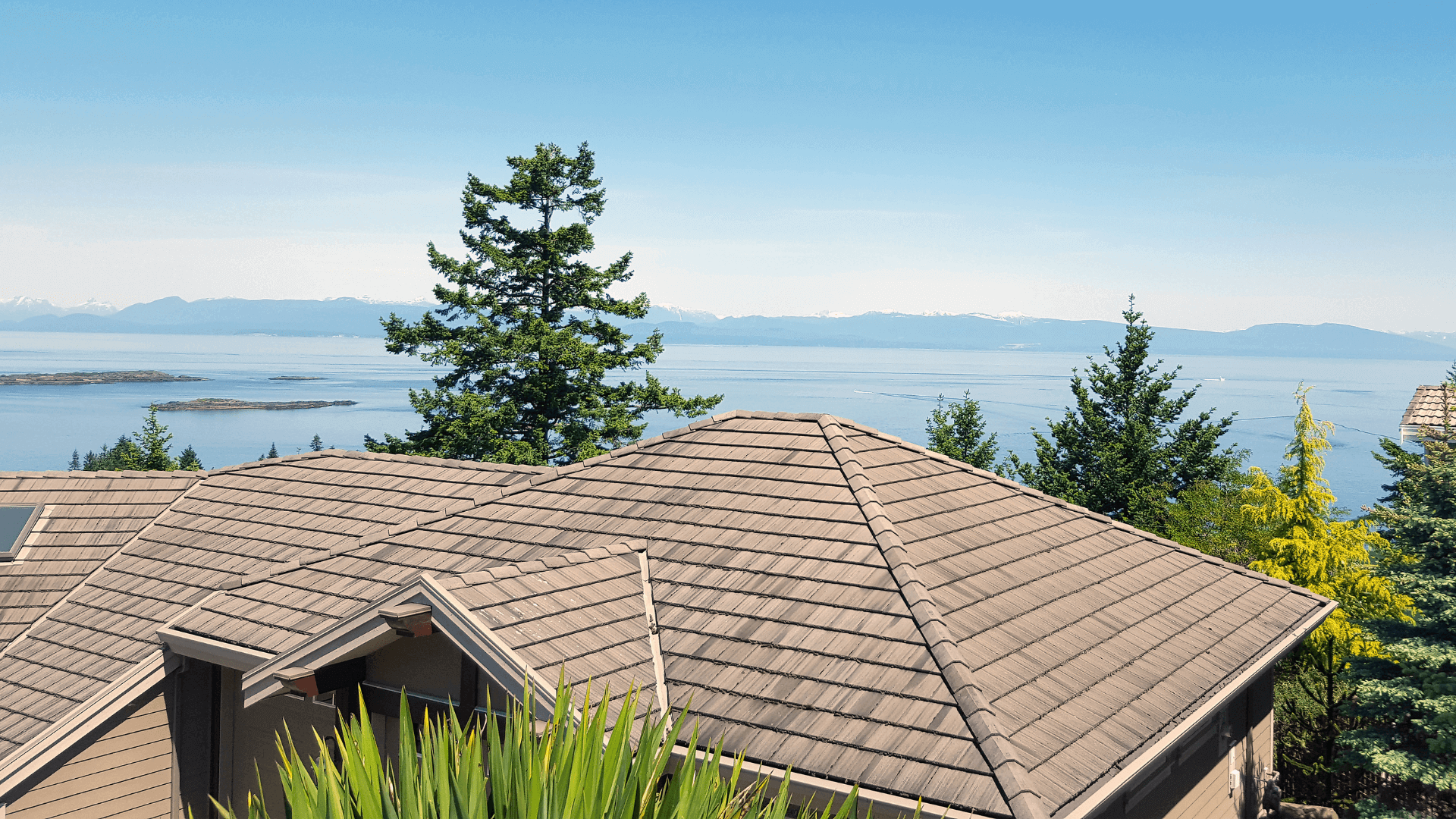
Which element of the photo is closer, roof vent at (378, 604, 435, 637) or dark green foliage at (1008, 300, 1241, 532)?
roof vent at (378, 604, 435, 637)

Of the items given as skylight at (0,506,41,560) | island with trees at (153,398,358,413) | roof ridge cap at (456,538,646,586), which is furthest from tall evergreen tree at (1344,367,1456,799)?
island with trees at (153,398,358,413)

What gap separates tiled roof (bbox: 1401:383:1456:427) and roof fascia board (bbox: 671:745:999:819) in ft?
79.3

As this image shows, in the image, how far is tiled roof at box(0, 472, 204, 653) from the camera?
12406 millimetres

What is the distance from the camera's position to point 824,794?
664cm

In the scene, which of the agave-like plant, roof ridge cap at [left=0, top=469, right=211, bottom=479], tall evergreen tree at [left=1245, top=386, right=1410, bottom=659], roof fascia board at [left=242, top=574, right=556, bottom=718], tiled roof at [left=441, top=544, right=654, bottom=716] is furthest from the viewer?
tall evergreen tree at [left=1245, top=386, right=1410, bottom=659]

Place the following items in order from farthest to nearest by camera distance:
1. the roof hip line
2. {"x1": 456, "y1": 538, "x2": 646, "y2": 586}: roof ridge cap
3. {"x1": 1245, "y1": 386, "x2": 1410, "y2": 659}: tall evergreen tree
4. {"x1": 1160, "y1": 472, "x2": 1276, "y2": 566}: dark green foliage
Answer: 1. {"x1": 1160, "y1": 472, "x2": 1276, "y2": 566}: dark green foliage
2. {"x1": 1245, "y1": 386, "x2": 1410, "y2": 659}: tall evergreen tree
3. {"x1": 456, "y1": 538, "x2": 646, "y2": 586}: roof ridge cap
4. the roof hip line

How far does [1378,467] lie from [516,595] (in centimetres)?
14494

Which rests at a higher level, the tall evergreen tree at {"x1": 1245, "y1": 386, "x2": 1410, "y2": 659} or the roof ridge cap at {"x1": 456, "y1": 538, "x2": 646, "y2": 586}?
the roof ridge cap at {"x1": 456, "y1": 538, "x2": 646, "y2": 586}

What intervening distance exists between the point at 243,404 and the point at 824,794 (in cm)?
17014

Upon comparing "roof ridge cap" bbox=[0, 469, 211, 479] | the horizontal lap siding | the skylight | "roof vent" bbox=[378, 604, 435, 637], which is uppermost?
"roof ridge cap" bbox=[0, 469, 211, 479]

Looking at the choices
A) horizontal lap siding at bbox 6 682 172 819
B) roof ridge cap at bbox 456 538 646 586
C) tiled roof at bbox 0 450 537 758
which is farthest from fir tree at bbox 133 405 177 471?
roof ridge cap at bbox 456 538 646 586

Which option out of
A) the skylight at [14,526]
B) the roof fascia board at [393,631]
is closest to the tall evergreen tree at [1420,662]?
the roof fascia board at [393,631]

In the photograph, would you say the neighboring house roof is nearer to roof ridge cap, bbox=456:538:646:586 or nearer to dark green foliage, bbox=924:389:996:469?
roof ridge cap, bbox=456:538:646:586

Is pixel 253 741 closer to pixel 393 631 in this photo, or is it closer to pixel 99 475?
pixel 393 631
